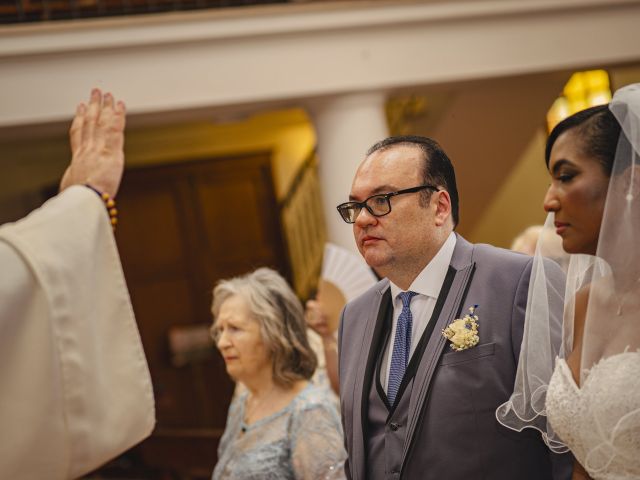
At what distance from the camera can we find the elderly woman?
303 centimetres

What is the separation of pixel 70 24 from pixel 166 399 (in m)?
4.99

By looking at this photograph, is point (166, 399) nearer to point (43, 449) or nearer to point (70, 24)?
point (70, 24)

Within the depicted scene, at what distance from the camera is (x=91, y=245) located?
162 cm

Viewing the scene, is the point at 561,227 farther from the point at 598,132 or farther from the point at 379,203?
the point at 379,203

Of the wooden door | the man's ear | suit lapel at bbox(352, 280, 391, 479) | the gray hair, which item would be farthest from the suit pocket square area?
the wooden door

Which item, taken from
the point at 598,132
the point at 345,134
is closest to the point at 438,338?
the point at 598,132

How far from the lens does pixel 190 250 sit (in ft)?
31.6

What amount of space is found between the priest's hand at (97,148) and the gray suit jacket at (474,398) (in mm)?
1023

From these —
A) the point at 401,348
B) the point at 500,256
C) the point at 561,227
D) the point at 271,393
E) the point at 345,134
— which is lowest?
the point at 271,393

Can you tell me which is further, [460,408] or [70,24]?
[70,24]

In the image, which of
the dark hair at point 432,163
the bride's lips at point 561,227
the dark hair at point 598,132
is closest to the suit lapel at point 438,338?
the dark hair at point 432,163

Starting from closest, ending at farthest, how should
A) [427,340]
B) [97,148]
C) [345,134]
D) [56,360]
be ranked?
[56,360] → [97,148] → [427,340] → [345,134]

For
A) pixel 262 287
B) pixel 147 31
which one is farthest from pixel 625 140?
pixel 147 31

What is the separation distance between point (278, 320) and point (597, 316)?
174 cm
